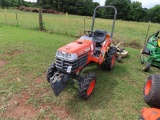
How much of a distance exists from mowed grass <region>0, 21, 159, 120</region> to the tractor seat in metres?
0.90

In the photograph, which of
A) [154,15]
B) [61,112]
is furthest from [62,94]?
[154,15]

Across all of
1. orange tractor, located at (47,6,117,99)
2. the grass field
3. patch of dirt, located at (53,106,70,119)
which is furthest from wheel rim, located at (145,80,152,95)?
patch of dirt, located at (53,106,70,119)

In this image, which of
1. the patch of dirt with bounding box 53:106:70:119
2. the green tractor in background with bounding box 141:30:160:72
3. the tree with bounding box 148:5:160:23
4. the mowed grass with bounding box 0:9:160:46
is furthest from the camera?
the tree with bounding box 148:5:160:23

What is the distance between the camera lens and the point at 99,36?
4664mm

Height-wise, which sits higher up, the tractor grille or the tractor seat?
the tractor seat

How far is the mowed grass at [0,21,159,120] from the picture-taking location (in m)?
3.07

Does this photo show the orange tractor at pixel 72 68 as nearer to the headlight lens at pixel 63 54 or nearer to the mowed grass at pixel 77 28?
the headlight lens at pixel 63 54

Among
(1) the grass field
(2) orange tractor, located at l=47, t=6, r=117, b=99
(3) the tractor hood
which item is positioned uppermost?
(3) the tractor hood

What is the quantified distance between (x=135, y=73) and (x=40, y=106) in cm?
303

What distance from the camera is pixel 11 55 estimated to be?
18.5 feet

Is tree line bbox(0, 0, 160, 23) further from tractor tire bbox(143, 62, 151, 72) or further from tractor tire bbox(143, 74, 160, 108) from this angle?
tractor tire bbox(143, 74, 160, 108)

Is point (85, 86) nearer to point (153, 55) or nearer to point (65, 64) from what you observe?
point (65, 64)

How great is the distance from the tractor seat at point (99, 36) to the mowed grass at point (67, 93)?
896 millimetres

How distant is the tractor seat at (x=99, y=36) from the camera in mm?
4547
